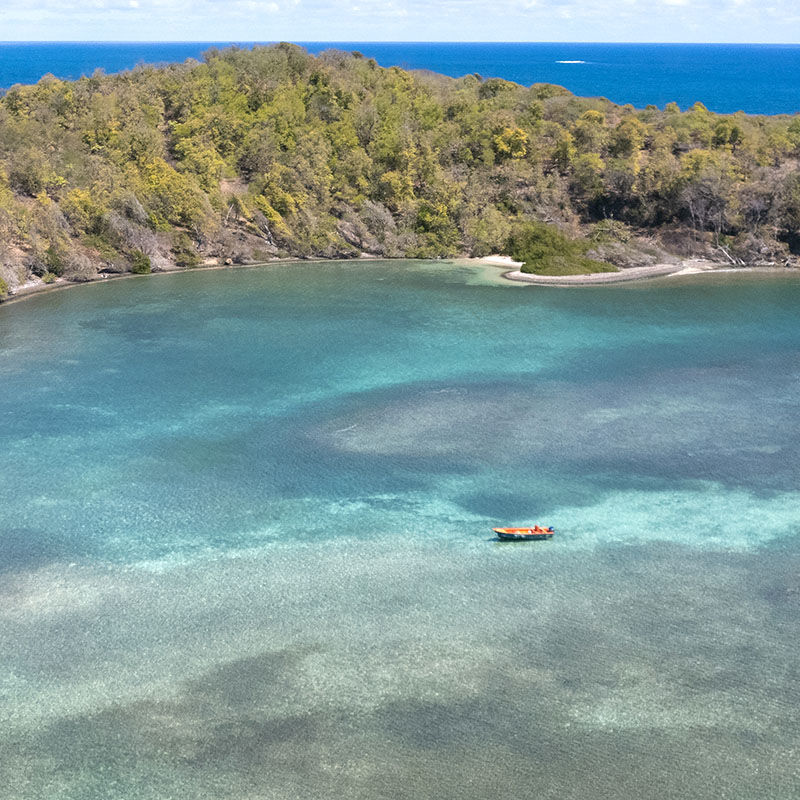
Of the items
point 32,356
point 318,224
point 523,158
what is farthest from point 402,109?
point 32,356

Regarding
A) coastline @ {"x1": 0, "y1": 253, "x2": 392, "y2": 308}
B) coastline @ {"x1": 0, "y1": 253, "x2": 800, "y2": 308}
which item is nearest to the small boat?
coastline @ {"x1": 0, "y1": 253, "x2": 800, "y2": 308}

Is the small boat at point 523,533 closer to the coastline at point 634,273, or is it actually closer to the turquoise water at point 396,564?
the turquoise water at point 396,564

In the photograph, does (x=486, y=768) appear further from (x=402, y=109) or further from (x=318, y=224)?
(x=402, y=109)

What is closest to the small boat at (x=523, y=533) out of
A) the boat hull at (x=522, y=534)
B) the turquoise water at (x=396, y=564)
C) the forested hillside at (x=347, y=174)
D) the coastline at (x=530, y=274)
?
the boat hull at (x=522, y=534)

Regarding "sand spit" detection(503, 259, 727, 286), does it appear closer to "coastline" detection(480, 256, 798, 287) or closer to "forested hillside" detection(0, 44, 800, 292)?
"coastline" detection(480, 256, 798, 287)

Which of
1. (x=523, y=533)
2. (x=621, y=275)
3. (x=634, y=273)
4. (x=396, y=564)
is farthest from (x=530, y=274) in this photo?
(x=396, y=564)

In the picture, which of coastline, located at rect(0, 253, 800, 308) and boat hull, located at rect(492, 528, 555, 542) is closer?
boat hull, located at rect(492, 528, 555, 542)
